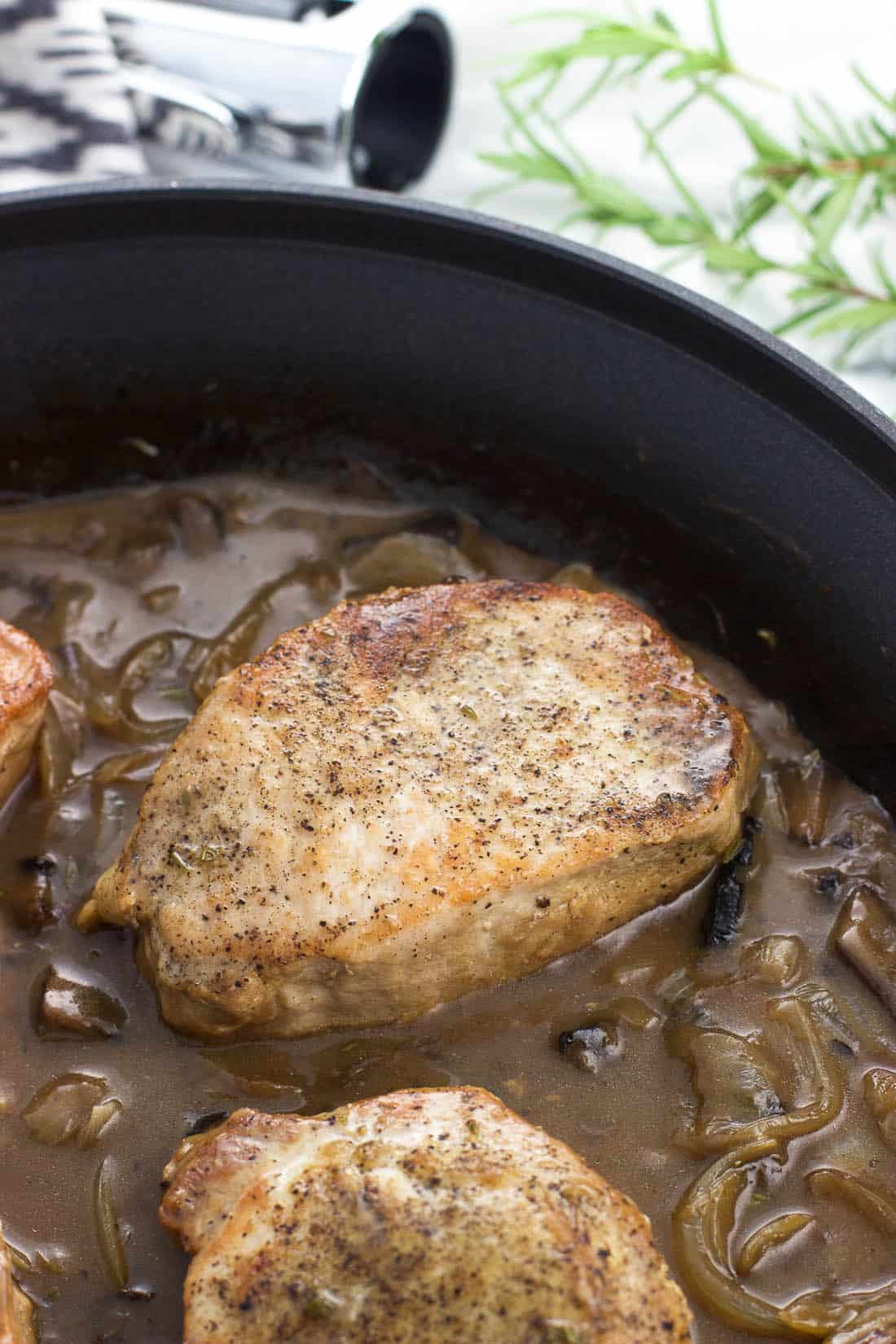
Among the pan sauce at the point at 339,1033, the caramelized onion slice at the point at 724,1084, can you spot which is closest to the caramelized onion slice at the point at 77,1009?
the pan sauce at the point at 339,1033

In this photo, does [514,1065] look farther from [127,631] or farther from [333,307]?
[333,307]

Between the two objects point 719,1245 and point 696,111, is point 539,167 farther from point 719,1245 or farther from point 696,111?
point 719,1245

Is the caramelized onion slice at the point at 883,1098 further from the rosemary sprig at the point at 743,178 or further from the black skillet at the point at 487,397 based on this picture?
the rosemary sprig at the point at 743,178

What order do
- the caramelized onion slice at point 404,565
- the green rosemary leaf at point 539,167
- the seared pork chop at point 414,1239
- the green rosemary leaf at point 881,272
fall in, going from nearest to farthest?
the seared pork chop at point 414,1239 → the caramelized onion slice at point 404,565 → the green rosemary leaf at point 881,272 → the green rosemary leaf at point 539,167

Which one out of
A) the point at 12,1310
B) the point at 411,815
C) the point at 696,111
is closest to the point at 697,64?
the point at 696,111

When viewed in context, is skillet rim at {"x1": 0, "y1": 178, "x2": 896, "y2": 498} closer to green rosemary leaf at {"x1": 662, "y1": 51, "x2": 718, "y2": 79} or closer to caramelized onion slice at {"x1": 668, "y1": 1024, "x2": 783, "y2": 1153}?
green rosemary leaf at {"x1": 662, "y1": 51, "x2": 718, "y2": 79}

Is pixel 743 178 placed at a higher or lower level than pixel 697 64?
lower
